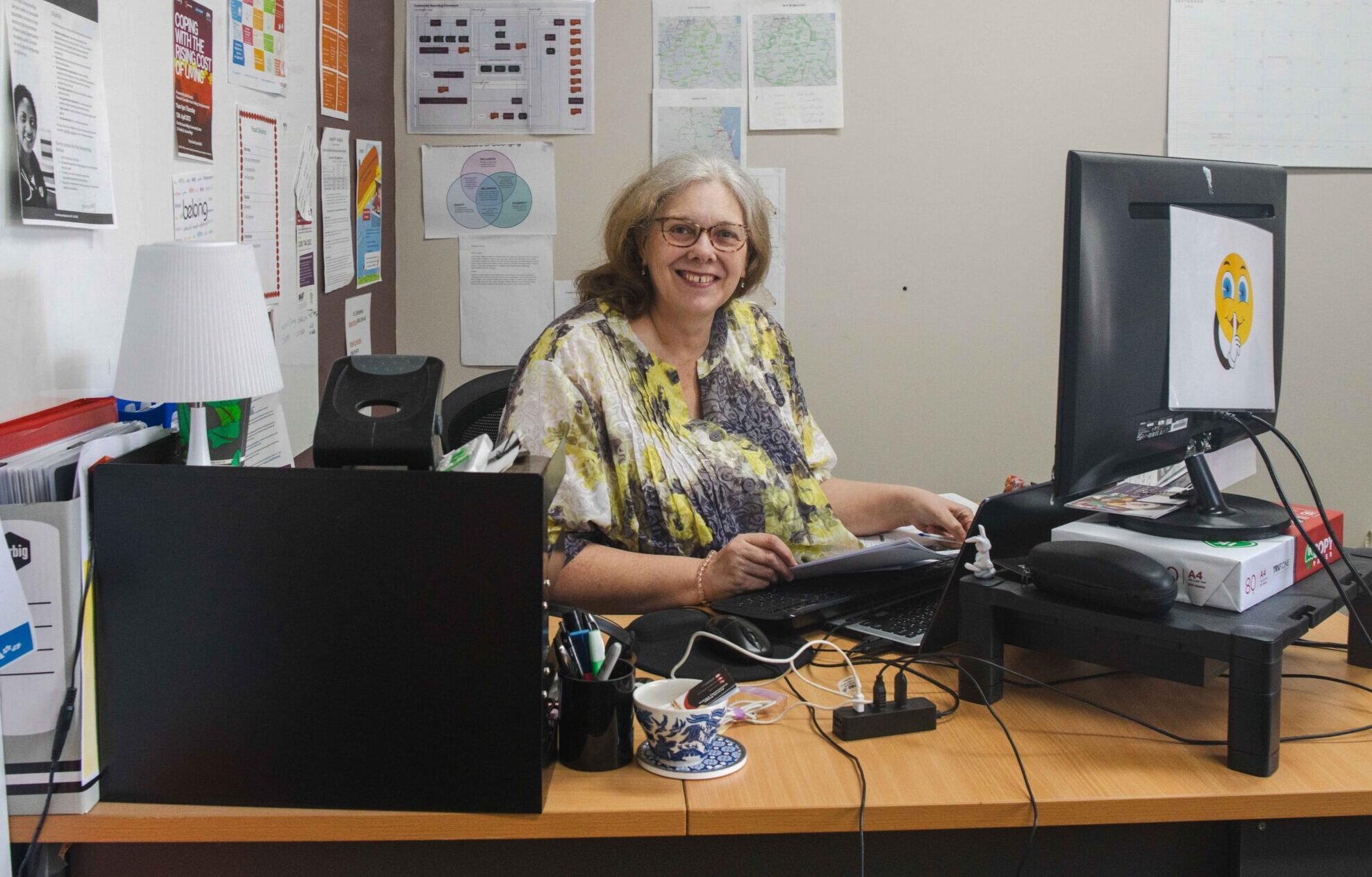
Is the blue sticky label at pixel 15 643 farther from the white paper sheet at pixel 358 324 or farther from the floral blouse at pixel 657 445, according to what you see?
the white paper sheet at pixel 358 324

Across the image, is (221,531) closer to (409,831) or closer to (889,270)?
(409,831)

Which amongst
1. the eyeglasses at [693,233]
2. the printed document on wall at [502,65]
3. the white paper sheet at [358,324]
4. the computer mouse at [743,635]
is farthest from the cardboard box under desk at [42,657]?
the printed document on wall at [502,65]

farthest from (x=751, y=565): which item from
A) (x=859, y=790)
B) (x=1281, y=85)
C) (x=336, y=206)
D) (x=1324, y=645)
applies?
(x=1281, y=85)

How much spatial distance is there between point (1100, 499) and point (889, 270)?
5.71 feet

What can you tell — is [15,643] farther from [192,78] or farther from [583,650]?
[192,78]

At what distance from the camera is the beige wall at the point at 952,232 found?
9.55 ft

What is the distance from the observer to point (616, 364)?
76.0 inches

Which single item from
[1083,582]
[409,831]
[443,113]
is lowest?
[409,831]

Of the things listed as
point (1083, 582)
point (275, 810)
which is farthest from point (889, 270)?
point (275, 810)

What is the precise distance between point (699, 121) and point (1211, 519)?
200 cm

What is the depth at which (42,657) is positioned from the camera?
935 millimetres

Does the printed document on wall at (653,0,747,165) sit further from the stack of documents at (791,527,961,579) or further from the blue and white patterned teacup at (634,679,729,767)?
the blue and white patterned teacup at (634,679,729,767)

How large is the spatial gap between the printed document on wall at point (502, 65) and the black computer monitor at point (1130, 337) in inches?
76.7

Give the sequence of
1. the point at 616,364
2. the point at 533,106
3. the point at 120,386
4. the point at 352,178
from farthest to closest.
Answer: the point at 533,106, the point at 352,178, the point at 616,364, the point at 120,386
